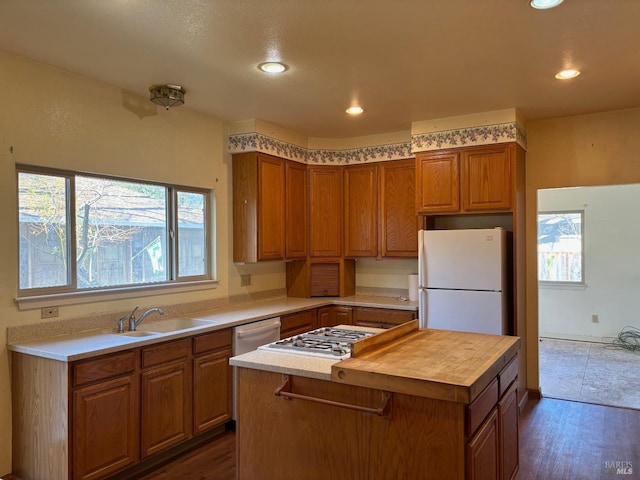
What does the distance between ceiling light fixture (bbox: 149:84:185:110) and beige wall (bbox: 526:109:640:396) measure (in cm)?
305

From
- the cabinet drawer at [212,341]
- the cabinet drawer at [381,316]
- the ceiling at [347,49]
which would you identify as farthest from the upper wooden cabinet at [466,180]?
the cabinet drawer at [212,341]

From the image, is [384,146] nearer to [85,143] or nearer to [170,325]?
[170,325]

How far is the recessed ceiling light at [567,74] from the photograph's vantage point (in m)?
3.08

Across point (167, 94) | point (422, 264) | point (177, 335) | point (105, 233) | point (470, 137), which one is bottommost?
point (177, 335)

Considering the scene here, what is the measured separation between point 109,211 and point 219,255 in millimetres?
1076

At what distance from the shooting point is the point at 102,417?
270cm

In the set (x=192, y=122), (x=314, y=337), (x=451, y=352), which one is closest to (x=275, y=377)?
(x=314, y=337)

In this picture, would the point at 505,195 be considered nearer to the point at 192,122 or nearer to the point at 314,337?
the point at 314,337

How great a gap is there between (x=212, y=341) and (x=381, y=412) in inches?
72.5

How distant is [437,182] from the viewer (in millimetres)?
4266

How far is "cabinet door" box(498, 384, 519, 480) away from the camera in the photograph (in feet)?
7.61

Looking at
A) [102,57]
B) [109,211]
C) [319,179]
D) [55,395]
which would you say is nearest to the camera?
[55,395]

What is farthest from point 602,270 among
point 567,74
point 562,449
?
point 567,74

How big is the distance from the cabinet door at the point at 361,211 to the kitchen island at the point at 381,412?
8.24 feet
